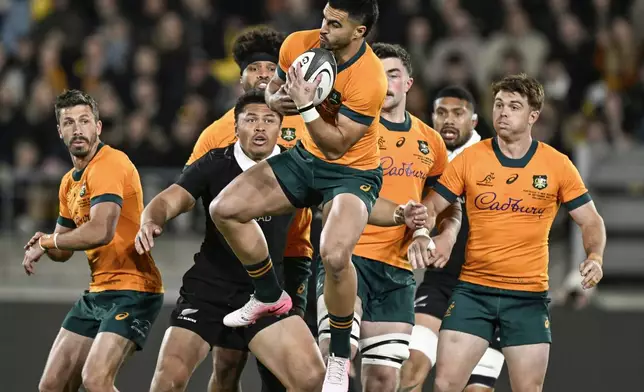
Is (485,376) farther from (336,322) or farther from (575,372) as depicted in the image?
(575,372)

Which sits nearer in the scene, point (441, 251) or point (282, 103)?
point (282, 103)

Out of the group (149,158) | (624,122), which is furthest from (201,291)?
(624,122)

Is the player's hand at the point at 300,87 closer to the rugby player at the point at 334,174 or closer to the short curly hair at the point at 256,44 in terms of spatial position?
the rugby player at the point at 334,174

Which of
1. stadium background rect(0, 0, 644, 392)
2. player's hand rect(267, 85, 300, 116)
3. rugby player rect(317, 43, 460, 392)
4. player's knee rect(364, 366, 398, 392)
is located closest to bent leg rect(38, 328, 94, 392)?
rugby player rect(317, 43, 460, 392)

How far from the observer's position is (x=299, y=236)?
718 centimetres

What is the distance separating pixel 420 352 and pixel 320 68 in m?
2.41

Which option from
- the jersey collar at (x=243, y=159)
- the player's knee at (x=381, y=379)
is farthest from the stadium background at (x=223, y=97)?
the jersey collar at (x=243, y=159)

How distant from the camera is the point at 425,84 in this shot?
12820 mm

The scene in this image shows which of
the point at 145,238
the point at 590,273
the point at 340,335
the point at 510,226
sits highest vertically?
the point at 510,226

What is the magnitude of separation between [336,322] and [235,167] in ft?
3.76

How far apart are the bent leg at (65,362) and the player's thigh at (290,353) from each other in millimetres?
1069

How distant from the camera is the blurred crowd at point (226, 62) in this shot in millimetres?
12680

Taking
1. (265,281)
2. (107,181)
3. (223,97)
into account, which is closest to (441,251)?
(265,281)

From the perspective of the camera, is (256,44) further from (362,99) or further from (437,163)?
(362,99)
